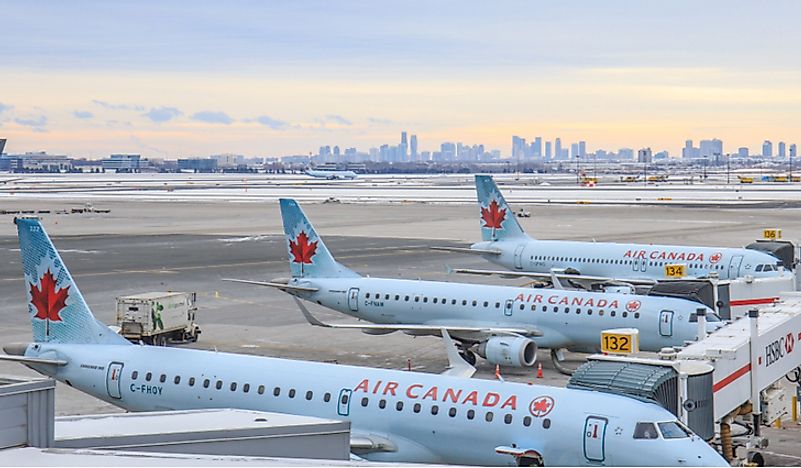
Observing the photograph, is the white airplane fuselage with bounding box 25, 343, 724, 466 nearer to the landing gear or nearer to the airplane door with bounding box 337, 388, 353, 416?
the airplane door with bounding box 337, 388, 353, 416

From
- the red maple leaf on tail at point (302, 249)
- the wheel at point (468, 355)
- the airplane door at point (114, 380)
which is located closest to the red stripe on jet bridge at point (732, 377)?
the airplane door at point (114, 380)

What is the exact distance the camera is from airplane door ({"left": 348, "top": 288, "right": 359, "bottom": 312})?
4538cm

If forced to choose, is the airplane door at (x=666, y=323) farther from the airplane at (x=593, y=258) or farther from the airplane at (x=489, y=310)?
the airplane at (x=593, y=258)

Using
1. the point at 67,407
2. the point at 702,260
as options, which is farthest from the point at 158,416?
the point at 702,260

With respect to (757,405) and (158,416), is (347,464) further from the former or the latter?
(757,405)

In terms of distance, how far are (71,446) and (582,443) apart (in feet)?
33.6

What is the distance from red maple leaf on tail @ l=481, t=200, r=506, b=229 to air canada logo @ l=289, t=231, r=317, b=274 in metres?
21.1

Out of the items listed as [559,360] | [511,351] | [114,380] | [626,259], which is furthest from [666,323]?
[626,259]

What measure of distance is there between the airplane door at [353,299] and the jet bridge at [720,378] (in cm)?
1881

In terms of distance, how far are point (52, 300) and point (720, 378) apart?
1709 centimetres

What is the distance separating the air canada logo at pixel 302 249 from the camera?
47.3 meters

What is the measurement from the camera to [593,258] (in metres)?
61.9

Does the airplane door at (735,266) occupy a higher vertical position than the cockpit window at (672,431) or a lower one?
higher

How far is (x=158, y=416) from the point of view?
21.9 metres
